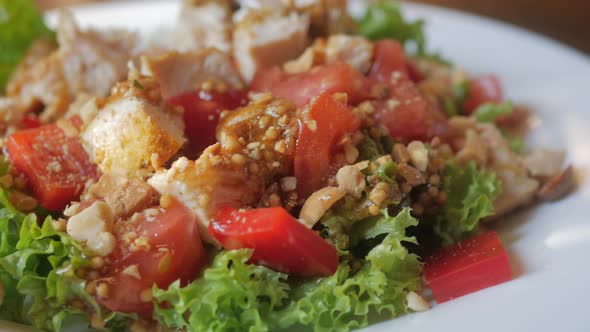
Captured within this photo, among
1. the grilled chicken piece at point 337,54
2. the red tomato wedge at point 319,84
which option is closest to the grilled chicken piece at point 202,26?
the grilled chicken piece at point 337,54

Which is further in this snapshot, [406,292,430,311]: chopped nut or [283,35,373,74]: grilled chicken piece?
[283,35,373,74]: grilled chicken piece

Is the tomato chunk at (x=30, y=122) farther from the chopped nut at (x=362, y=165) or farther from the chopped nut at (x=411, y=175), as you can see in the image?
the chopped nut at (x=411, y=175)

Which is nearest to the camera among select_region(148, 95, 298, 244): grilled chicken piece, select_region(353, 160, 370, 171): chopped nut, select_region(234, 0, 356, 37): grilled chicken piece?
select_region(148, 95, 298, 244): grilled chicken piece

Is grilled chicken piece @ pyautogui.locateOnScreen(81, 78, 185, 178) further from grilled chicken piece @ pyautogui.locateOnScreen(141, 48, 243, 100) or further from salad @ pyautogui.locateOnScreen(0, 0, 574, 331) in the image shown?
grilled chicken piece @ pyautogui.locateOnScreen(141, 48, 243, 100)

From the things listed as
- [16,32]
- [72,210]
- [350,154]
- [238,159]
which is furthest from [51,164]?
[16,32]

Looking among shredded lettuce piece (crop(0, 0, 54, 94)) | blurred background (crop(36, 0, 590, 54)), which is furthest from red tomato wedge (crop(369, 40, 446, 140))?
blurred background (crop(36, 0, 590, 54))

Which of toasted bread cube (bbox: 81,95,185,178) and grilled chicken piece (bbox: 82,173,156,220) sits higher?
toasted bread cube (bbox: 81,95,185,178)

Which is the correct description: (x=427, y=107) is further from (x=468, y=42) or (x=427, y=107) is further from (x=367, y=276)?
(x=468, y=42)

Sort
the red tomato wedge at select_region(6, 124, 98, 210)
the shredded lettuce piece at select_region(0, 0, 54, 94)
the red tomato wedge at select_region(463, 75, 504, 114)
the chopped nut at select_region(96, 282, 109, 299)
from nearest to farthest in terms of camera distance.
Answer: the chopped nut at select_region(96, 282, 109, 299), the red tomato wedge at select_region(6, 124, 98, 210), the red tomato wedge at select_region(463, 75, 504, 114), the shredded lettuce piece at select_region(0, 0, 54, 94)
